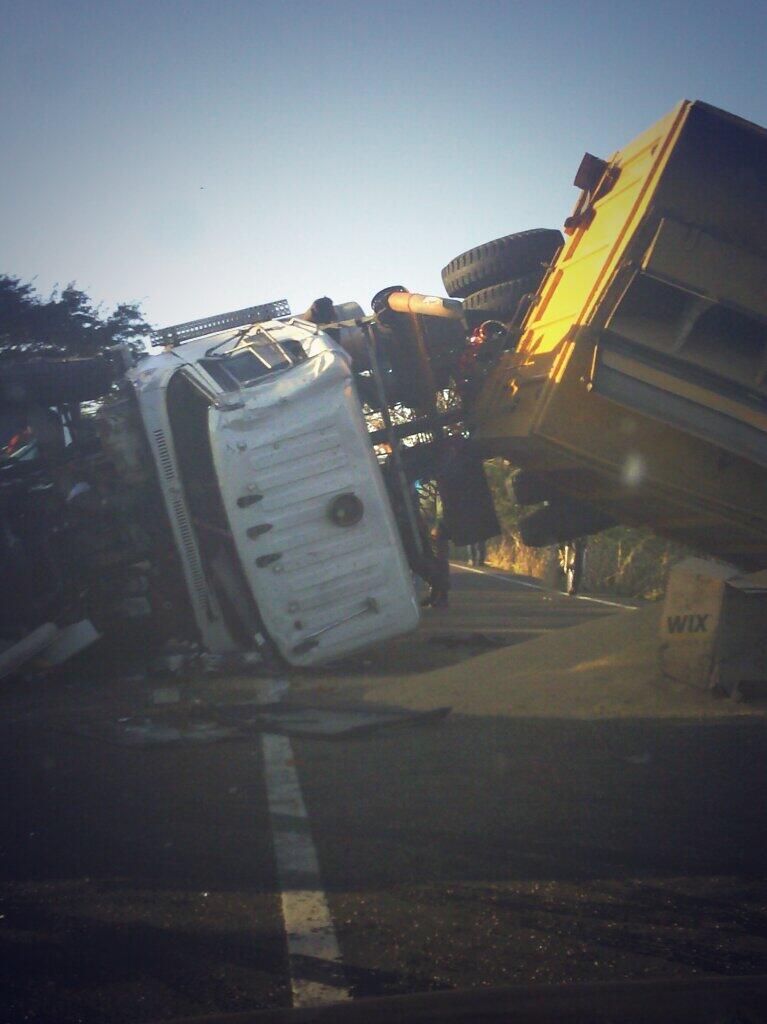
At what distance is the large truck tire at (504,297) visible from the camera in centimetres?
914

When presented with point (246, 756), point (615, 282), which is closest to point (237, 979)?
point (246, 756)

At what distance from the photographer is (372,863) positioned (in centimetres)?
398

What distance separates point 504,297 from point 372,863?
6200 millimetres

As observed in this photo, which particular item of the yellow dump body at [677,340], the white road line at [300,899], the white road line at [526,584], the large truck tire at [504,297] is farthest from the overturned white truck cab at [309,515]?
the white road line at [526,584]

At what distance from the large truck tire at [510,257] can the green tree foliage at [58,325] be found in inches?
253

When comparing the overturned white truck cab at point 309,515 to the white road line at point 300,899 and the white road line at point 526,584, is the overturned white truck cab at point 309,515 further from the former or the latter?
the white road line at point 526,584

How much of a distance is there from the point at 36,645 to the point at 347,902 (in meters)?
5.40

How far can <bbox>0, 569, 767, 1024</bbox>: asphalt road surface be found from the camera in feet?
9.98

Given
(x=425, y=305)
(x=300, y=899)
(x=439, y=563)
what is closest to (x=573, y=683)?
(x=439, y=563)

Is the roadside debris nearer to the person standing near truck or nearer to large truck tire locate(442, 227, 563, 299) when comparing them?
the person standing near truck

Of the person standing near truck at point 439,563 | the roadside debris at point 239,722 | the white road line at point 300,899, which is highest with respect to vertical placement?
the person standing near truck at point 439,563

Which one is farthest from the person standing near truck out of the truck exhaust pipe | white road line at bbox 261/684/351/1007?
white road line at bbox 261/684/351/1007

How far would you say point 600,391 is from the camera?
653 cm

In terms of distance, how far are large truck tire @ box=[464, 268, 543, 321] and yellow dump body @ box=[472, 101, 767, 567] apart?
6.39 feet
